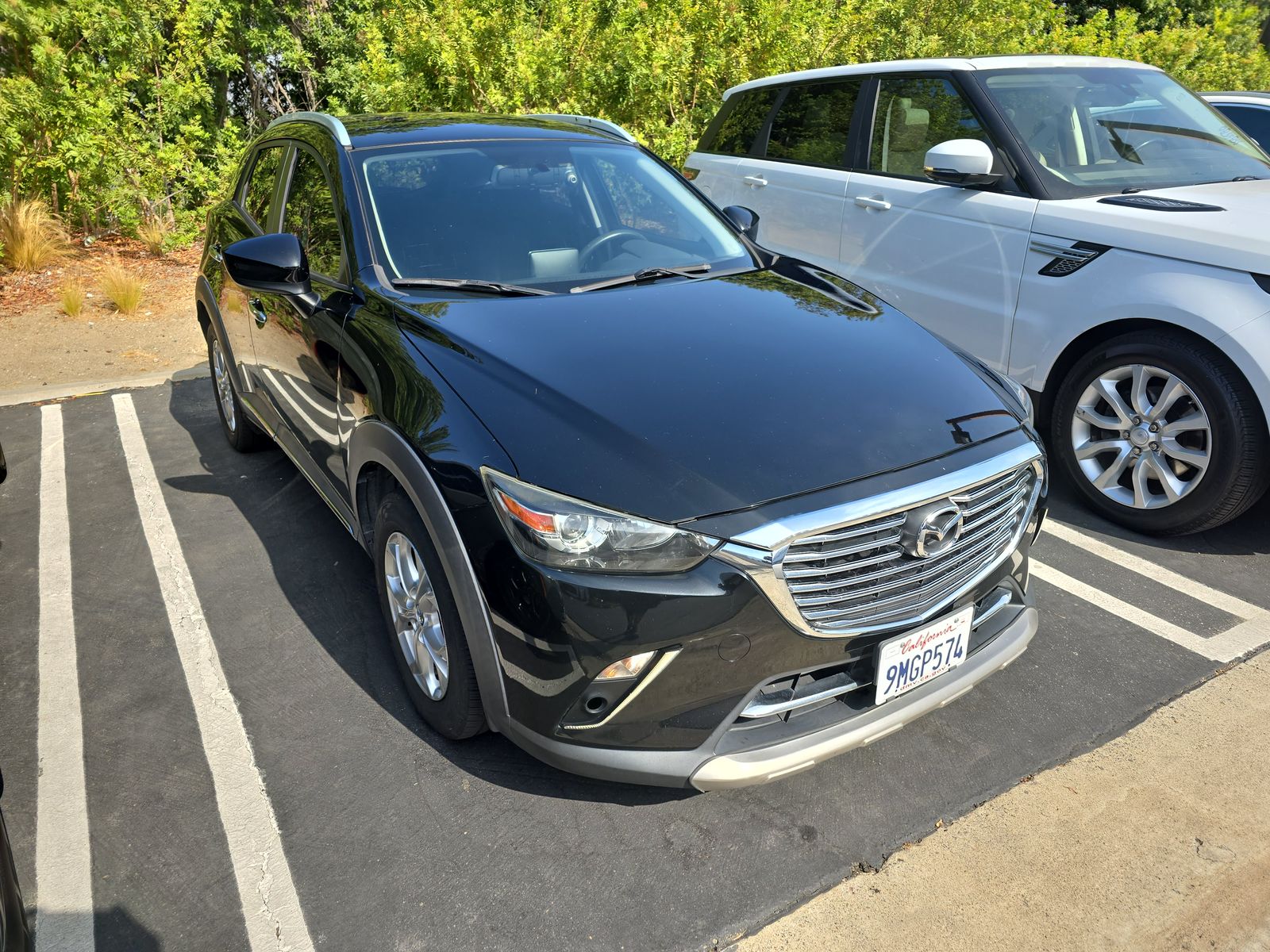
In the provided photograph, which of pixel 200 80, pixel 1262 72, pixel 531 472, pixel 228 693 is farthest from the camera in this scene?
pixel 1262 72

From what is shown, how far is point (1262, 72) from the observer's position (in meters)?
15.0

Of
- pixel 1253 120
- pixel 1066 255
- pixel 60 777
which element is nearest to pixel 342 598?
pixel 60 777

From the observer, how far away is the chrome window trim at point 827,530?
7.09ft

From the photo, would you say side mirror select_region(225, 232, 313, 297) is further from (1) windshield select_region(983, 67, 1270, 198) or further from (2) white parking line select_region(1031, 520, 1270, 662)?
(1) windshield select_region(983, 67, 1270, 198)

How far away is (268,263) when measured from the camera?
3.20 m

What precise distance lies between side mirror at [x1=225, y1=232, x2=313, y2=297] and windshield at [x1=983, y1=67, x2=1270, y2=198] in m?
3.24

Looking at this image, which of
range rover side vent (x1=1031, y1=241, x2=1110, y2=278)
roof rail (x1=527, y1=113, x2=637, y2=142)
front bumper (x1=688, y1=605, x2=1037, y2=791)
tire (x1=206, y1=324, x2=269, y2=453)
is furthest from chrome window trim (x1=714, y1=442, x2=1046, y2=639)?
tire (x1=206, y1=324, x2=269, y2=453)

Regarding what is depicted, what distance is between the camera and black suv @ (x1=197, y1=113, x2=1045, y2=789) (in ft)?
7.17

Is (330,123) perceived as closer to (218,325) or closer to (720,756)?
(218,325)

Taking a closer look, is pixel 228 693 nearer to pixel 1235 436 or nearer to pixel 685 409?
pixel 685 409

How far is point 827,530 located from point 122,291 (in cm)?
748

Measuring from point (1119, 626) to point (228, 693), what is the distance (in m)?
3.11

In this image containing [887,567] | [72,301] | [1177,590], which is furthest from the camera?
[72,301]

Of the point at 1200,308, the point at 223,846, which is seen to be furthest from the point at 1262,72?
the point at 223,846
